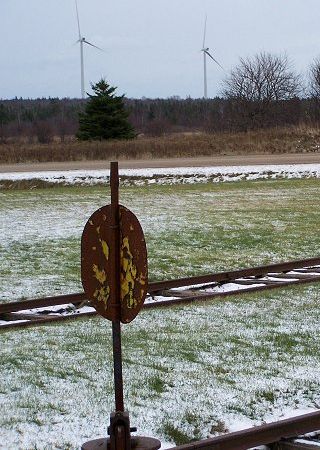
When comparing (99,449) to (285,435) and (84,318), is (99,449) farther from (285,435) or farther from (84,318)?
(84,318)

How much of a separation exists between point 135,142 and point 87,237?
4531 centimetres

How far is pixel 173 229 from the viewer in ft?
70.8

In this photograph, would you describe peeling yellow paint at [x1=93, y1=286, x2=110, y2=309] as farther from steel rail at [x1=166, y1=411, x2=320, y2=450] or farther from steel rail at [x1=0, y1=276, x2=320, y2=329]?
steel rail at [x1=0, y1=276, x2=320, y2=329]

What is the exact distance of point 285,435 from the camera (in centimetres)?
655

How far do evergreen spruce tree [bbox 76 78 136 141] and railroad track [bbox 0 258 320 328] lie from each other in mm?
46509

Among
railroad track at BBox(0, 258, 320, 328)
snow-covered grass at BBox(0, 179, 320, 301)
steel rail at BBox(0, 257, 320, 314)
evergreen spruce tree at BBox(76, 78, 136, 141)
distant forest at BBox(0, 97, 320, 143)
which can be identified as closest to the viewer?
railroad track at BBox(0, 258, 320, 328)

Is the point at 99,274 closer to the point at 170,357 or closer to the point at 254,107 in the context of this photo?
the point at 170,357

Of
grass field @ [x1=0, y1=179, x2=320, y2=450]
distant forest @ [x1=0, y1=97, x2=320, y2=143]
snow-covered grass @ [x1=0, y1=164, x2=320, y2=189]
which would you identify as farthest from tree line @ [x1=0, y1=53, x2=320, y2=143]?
grass field @ [x1=0, y1=179, x2=320, y2=450]

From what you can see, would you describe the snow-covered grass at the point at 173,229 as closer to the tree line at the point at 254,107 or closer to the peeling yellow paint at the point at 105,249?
the peeling yellow paint at the point at 105,249

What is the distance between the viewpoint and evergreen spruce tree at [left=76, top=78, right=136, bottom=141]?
6150cm

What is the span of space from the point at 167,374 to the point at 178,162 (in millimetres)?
37035

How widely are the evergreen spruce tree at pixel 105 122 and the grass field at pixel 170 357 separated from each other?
42483 mm

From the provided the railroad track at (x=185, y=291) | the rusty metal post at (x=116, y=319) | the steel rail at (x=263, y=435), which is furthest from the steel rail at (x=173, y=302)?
the rusty metal post at (x=116, y=319)

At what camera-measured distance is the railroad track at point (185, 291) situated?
11.9 m
